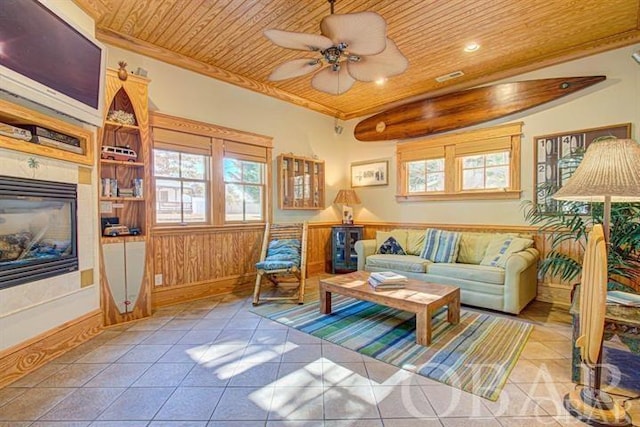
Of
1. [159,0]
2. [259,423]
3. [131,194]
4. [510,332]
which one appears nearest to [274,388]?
[259,423]

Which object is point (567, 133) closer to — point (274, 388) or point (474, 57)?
point (474, 57)

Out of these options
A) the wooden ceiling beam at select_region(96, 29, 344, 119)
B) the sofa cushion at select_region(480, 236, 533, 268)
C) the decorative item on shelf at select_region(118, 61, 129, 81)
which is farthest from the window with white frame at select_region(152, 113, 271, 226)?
the sofa cushion at select_region(480, 236, 533, 268)

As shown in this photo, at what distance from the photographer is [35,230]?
2205 millimetres

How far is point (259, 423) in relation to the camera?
154 centimetres

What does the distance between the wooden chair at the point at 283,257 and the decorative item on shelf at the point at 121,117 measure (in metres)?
1.96

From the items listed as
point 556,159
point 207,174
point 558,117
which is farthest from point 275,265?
point 558,117

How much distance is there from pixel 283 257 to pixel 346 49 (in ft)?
8.01

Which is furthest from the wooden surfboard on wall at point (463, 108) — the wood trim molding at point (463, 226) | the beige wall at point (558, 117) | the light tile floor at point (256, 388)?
the light tile floor at point (256, 388)

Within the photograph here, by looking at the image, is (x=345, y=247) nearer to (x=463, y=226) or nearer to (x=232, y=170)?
(x=463, y=226)

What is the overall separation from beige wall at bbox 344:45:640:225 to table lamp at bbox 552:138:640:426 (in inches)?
84.1

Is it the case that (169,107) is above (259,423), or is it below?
above

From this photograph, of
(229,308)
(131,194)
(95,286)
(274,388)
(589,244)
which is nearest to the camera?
(589,244)

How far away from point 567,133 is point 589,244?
2588 millimetres

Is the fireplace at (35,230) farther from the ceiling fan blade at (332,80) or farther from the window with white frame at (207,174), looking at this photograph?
the ceiling fan blade at (332,80)
